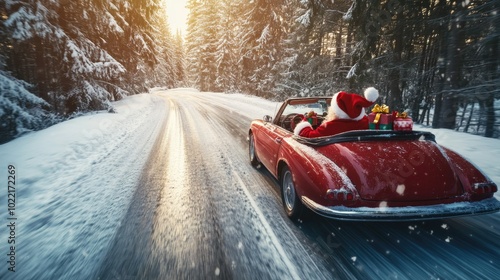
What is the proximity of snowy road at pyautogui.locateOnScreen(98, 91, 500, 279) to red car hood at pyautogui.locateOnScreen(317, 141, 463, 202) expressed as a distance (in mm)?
603

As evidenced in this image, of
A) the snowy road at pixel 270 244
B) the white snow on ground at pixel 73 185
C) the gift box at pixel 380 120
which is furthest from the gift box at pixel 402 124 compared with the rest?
the white snow on ground at pixel 73 185

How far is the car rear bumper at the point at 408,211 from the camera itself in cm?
224

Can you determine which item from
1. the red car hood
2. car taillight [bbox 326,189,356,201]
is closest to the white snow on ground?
the red car hood

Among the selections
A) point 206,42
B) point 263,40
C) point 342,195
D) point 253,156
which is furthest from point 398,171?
point 206,42

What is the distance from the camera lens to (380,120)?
3014mm

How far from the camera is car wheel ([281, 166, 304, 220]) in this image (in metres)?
3.00

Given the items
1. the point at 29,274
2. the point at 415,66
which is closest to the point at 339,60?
the point at 415,66

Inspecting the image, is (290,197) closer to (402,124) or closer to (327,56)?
(402,124)

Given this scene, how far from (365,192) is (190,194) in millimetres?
2702

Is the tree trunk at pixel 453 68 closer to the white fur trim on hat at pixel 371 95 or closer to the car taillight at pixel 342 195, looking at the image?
the white fur trim on hat at pixel 371 95

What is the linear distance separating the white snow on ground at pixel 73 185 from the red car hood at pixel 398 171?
1.83 m

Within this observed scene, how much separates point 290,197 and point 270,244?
81 centimetres

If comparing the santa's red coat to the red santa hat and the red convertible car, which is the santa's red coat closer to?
the red santa hat

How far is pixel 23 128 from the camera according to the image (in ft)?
26.1
